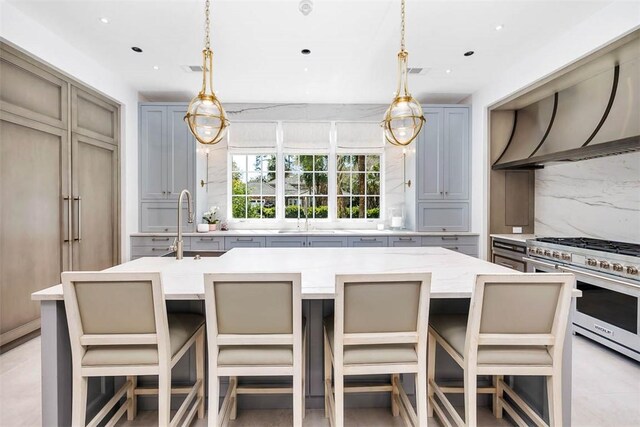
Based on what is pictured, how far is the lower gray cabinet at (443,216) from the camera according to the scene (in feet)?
14.1

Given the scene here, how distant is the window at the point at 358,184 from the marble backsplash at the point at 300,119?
18 cm

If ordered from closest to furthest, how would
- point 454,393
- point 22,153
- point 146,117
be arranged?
point 454,393 < point 22,153 < point 146,117

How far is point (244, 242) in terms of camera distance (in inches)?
161

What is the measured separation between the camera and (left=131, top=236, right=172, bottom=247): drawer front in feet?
13.5

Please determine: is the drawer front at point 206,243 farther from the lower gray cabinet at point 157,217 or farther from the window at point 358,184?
the window at point 358,184

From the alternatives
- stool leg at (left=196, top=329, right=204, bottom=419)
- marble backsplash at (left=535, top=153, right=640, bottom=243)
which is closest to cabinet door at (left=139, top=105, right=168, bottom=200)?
stool leg at (left=196, top=329, right=204, bottom=419)

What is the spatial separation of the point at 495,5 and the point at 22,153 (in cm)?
406

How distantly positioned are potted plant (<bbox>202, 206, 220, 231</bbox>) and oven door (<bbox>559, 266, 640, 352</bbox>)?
159 inches

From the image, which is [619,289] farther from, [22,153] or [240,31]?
[22,153]

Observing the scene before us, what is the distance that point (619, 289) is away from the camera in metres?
2.36

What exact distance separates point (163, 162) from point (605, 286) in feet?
15.9

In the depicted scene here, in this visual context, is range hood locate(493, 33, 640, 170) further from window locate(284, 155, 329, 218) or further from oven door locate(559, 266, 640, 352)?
window locate(284, 155, 329, 218)

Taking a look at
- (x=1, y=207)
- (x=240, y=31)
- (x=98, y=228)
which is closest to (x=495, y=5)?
(x=240, y=31)

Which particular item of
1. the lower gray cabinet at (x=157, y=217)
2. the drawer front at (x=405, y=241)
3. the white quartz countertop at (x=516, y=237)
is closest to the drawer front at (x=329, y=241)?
the drawer front at (x=405, y=241)
